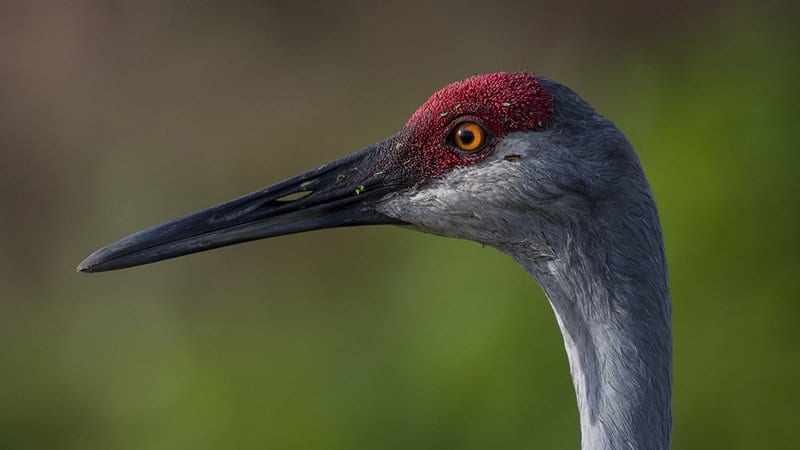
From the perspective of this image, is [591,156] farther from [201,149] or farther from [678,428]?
[201,149]

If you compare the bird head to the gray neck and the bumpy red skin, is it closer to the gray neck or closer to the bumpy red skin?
the bumpy red skin

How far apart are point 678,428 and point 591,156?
3098 mm

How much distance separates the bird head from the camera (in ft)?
9.57

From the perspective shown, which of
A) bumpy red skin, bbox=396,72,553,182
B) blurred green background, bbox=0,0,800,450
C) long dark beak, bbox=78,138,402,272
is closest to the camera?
bumpy red skin, bbox=396,72,553,182

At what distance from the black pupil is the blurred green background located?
3147mm

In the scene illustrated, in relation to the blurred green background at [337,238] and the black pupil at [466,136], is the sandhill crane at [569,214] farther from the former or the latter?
the blurred green background at [337,238]

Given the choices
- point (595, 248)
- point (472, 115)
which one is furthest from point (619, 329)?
point (472, 115)

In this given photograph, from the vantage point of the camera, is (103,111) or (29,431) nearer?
(29,431)

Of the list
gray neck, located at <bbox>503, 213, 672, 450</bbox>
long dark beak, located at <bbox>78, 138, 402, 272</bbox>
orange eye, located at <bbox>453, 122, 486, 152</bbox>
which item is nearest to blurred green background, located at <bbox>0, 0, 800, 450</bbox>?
gray neck, located at <bbox>503, 213, 672, 450</bbox>

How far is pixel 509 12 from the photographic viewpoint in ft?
32.7

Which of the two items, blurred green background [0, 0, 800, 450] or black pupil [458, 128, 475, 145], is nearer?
black pupil [458, 128, 475, 145]

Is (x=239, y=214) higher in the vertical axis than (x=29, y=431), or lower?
higher

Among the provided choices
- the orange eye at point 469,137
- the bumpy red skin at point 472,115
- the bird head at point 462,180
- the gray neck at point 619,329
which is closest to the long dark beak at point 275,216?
the bird head at point 462,180

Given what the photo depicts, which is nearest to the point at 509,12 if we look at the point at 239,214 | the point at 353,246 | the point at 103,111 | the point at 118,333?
the point at 353,246
